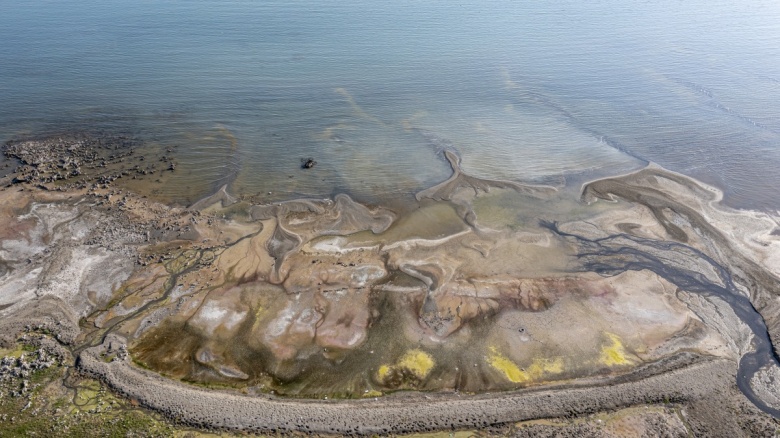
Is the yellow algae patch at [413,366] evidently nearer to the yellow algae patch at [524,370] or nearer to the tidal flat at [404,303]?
the tidal flat at [404,303]

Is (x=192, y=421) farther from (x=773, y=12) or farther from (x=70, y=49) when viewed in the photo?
(x=773, y=12)

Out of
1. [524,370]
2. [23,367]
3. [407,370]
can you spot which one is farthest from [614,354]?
[23,367]

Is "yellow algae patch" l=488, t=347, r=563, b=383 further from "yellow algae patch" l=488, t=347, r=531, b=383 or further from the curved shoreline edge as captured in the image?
the curved shoreline edge

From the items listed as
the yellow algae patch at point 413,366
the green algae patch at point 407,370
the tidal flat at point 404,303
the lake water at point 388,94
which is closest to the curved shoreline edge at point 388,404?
the tidal flat at point 404,303

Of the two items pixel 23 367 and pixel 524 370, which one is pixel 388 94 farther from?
pixel 23 367

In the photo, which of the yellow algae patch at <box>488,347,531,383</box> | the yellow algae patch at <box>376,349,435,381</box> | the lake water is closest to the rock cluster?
the lake water
